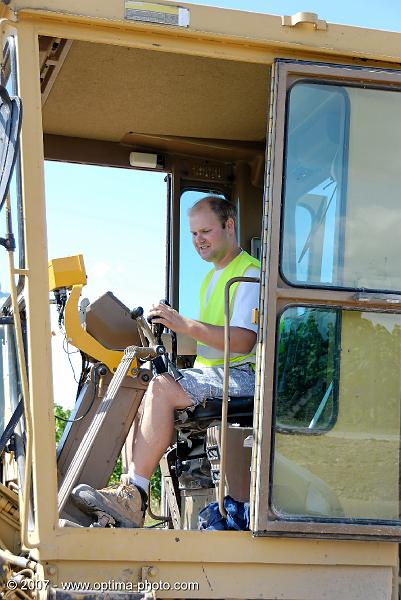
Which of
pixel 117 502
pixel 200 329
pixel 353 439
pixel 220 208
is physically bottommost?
pixel 117 502

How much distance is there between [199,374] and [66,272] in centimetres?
77

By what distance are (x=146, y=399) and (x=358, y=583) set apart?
1.21 m

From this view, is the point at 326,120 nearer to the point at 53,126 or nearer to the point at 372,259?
the point at 372,259

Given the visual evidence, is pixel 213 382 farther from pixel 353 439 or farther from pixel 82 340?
pixel 353 439

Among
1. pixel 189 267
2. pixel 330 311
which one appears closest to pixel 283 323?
pixel 330 311

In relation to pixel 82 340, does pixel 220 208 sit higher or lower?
higher

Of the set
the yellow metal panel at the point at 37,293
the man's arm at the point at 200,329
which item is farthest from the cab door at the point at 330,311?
the yellow metal panel at the point at 37,293

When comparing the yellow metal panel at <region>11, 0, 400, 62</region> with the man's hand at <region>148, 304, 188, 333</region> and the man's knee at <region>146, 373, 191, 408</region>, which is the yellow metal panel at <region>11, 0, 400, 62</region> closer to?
the man's hand at <region>148, 304, 188, 333</region>

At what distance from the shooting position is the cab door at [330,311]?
4.04 metres

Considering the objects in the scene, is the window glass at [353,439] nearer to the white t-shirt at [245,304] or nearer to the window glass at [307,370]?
the window glass at [307,370]

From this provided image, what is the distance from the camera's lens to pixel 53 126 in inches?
223

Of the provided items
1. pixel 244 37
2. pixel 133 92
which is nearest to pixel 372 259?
pixel 244 37

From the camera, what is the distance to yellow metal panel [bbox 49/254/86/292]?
176 inches

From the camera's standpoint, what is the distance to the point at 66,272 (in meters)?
4.49
